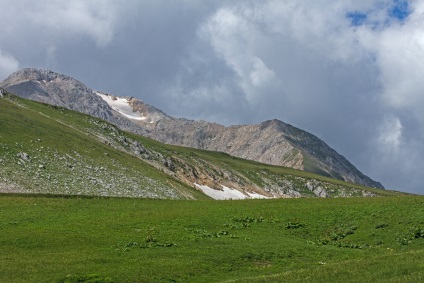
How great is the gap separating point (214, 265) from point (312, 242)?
1415 centimetres

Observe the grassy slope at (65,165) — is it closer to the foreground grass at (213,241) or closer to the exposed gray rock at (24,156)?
the exposed gray rock at (24,156)

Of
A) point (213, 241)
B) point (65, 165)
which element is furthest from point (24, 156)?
point (213, 241)

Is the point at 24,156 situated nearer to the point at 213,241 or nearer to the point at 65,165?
the point at 65,165

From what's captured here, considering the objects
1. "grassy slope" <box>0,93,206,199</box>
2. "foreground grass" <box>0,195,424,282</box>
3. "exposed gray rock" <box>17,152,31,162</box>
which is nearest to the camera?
"foreground grass" <box>0,195,424,282</box>

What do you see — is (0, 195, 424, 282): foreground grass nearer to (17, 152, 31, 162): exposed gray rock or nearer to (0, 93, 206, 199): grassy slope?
(0, 93, 206, 199): grassy slope

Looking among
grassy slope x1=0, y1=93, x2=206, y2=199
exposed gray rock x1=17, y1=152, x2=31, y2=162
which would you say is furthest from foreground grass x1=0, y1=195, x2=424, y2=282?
exposed gray rock x1=17, y1=152, x2=31, y2=162

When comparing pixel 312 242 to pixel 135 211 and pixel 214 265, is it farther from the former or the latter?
pixel 135 211

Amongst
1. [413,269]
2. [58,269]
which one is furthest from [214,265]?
[413,269]

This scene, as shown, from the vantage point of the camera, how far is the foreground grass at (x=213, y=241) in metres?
33.3

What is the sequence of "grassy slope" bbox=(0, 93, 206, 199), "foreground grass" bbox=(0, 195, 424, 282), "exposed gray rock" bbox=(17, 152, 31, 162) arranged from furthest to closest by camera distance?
"exposed gray rock" bbox=(17, 152, 31, 162) < "grassy slope" bbox=(0, 93, 206, 199) < "foreground grass" bbox=(0, 195, 424, 282)

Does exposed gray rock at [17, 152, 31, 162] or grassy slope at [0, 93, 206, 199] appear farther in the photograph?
exposed gray rock at [17, 152, 31, 162]

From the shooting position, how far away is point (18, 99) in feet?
602

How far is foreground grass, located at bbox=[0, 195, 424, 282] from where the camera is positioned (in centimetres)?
3334

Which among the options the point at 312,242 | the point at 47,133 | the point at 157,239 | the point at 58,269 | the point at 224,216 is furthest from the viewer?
the point at 47,133
